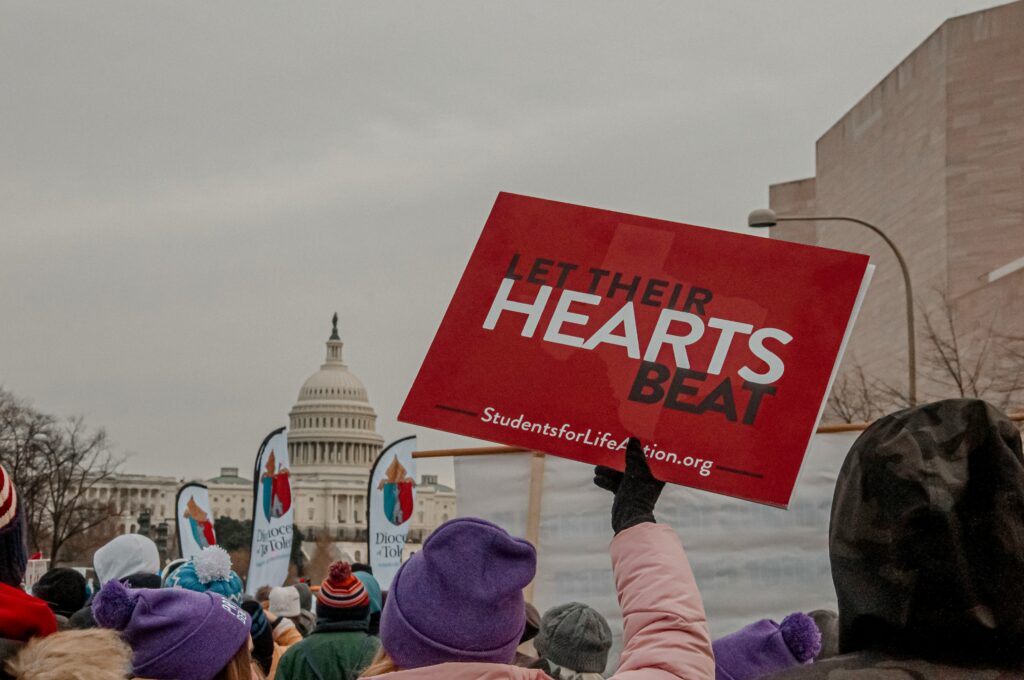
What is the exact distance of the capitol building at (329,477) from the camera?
148m

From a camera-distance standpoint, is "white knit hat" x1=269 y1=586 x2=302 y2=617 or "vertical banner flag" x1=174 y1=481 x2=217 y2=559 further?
"vertical banner flag" x1=174 y1=481 x2=217 y2=559

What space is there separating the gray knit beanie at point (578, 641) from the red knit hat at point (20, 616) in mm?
1987

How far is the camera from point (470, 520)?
3.17 m

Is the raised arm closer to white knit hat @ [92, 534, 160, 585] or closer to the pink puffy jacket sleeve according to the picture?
the pink puffy jacket sleeve

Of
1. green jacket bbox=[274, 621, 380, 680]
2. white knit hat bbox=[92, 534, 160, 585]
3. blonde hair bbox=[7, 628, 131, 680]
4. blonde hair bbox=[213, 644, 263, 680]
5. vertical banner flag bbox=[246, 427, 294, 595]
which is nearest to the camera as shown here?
blonde hair bbox=[7, 628, 131, 680]

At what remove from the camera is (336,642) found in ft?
17.9

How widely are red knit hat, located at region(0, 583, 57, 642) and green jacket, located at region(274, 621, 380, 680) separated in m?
2.64

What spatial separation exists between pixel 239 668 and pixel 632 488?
1.44 metres

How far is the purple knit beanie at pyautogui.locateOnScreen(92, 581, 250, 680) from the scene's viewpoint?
12.2ft

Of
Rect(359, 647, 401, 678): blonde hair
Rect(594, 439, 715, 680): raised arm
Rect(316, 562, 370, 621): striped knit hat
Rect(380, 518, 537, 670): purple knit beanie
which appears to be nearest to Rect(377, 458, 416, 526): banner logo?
Rect(316, 562, 370, 621): striped knit hat

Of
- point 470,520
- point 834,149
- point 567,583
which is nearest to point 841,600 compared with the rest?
point 470,520

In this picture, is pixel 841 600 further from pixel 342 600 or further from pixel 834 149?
pixel 834 149

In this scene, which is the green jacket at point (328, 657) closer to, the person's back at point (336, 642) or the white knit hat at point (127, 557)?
the person's back at point (336, 642)

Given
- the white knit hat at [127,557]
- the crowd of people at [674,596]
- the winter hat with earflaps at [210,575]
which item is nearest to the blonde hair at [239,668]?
the crowd of people at [674,596]
